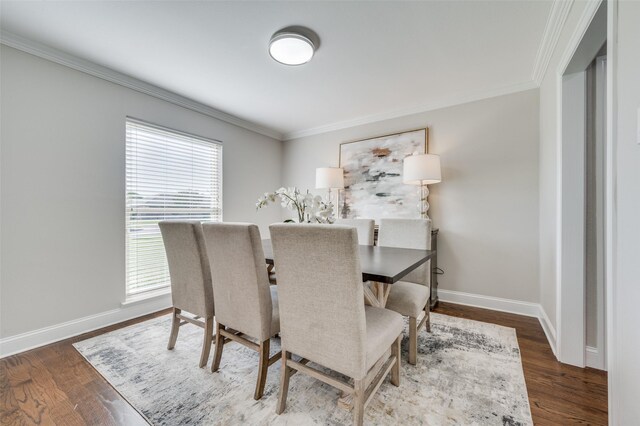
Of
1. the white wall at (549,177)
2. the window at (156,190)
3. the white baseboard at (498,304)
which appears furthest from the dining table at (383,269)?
the window at (156,190)

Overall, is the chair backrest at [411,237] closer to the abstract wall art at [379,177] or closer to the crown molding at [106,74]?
the abstract wall art at [379,177]

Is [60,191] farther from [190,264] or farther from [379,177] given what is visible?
[379,177]

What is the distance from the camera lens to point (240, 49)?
217 cm

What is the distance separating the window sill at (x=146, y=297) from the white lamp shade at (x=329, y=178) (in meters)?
2.24

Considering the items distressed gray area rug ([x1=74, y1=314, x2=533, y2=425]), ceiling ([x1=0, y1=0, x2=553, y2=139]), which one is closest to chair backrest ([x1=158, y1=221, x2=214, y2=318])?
distressed gray area rug ([x1=74, y1=314, x2=533, y2=425])

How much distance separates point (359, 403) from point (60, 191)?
280 centimetres

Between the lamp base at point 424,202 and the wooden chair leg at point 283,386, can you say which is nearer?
the wooden chair leg at point 283,386

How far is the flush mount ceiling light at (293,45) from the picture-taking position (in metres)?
1.95

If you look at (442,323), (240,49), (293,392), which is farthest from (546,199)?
(240,49)

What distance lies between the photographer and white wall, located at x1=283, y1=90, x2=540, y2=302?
270cm

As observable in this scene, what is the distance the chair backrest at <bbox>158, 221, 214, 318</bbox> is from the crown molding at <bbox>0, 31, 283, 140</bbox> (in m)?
1.71

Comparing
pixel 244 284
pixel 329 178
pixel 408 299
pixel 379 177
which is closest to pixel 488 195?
pixel 379 177

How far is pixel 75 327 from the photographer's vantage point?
2297 millimetres

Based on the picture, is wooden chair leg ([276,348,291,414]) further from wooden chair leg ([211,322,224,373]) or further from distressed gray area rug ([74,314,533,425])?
wooden chair leg ([211,322,224,373])
